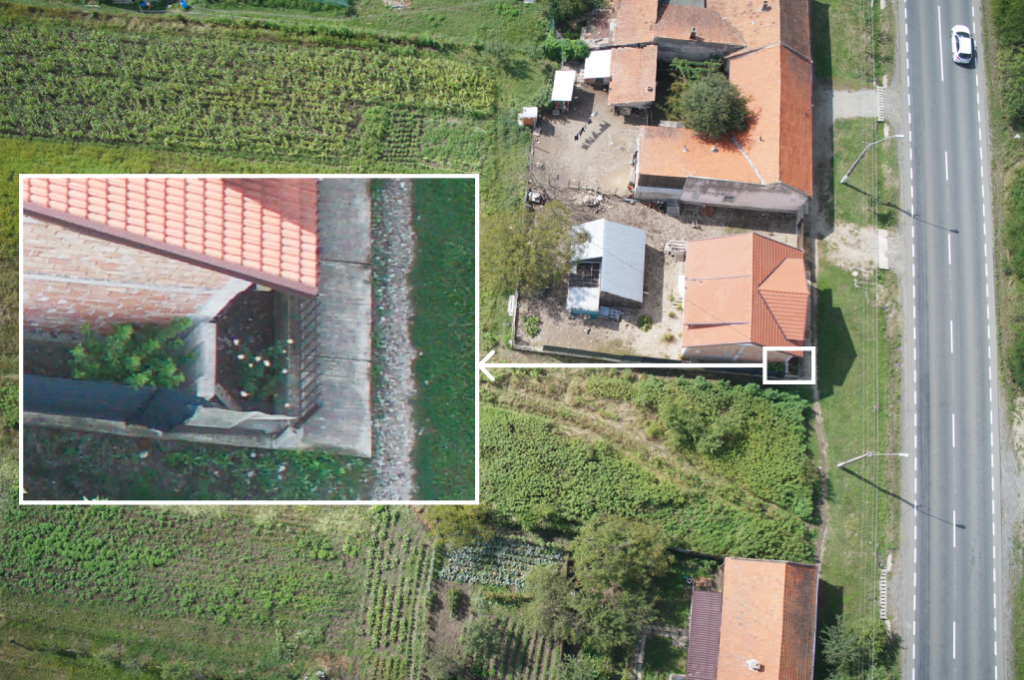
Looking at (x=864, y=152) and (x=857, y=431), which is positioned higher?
(x=864, y=152)

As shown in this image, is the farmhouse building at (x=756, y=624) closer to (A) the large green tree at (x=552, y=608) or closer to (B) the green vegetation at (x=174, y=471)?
(A) the large green tree at (x=552, y=608)

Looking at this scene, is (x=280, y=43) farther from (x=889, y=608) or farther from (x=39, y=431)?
(x=889, y=608)

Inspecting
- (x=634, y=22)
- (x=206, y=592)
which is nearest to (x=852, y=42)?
(x=634, y=22)

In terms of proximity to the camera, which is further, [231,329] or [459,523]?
[459,523]

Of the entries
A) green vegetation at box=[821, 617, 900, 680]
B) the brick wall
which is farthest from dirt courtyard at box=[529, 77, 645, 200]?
green vegetation at box=[821, 617, 900, 680]

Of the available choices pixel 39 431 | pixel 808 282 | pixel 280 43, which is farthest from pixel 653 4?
pixel 39 431

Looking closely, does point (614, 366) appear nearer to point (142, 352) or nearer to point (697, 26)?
point (697, 26)
